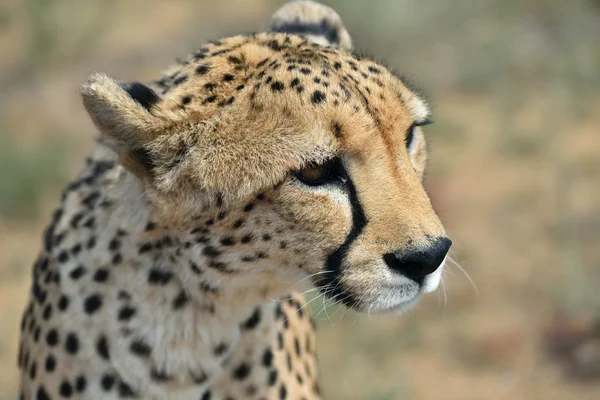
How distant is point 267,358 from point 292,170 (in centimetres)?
56

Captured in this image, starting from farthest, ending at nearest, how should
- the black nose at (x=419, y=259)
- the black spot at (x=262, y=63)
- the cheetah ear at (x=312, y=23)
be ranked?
the cheetah ear at (x=312, y=23), the black spot at (x=262, y=63), the black nose at (x=419, y=259)

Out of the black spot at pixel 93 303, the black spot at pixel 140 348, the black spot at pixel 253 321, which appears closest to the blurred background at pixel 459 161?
the black spot at pixel 253 321

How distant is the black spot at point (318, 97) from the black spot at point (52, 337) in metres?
0.80

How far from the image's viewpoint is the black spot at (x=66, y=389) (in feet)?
7.29

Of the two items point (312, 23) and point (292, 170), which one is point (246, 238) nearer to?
point (292, 170)

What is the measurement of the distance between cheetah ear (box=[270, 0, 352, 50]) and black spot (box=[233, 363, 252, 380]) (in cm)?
84

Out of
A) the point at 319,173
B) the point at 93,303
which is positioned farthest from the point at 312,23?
the point at 93,303

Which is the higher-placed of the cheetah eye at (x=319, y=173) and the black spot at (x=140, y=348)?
the cheetah eye at (x=319, y=173)

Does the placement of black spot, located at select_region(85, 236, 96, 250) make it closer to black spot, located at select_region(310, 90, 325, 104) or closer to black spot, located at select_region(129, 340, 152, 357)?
black spot, located at select_region(129, 340, 152, 357)

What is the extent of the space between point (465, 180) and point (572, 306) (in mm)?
1305

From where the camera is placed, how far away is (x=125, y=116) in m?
1.94

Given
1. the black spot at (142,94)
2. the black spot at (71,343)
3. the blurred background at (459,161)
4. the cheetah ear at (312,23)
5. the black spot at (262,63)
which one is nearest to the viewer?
the black spot at (142,94)

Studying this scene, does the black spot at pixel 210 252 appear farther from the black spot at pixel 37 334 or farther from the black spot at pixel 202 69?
the black spot at pixel 37 334

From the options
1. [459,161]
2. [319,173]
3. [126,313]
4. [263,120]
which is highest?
[459,161]
